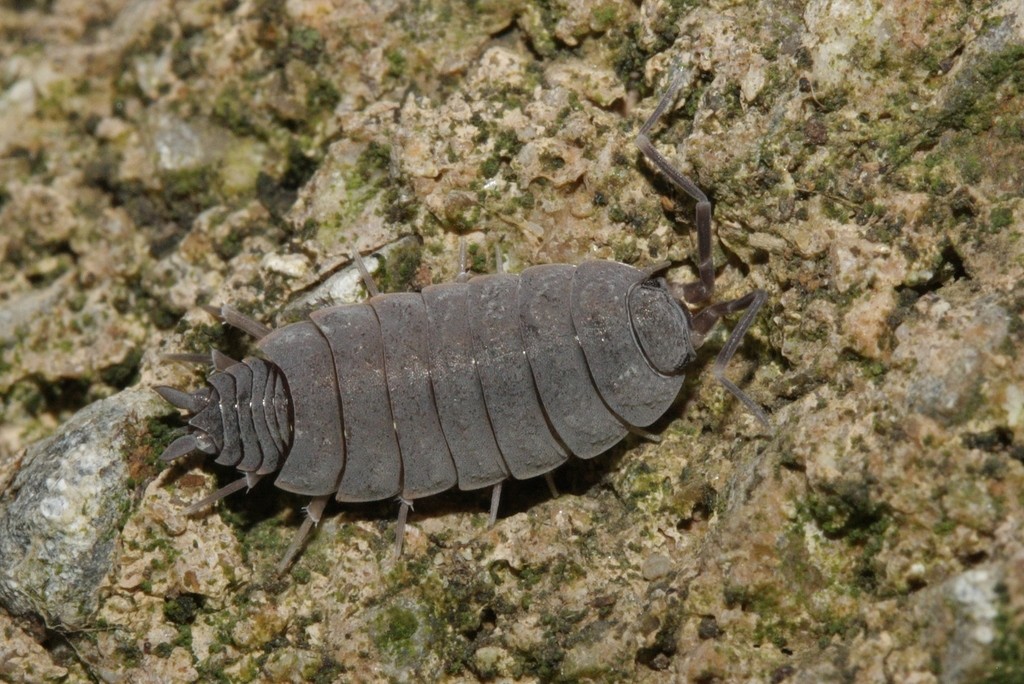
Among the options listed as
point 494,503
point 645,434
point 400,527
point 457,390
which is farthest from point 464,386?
point 645,434

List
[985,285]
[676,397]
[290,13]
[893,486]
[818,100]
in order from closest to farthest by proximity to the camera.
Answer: [893,486] < [985,285] < [818,100] < [676,397] < [290,13]

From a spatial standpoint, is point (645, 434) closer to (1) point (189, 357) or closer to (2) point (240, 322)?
(2) point (240, 322)

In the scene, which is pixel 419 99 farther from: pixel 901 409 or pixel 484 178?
pixel 901 409

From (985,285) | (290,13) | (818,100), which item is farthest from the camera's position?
(290,13)

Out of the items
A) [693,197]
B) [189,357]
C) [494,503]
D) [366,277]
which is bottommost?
[494,503]

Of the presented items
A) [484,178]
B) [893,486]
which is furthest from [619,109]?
[893,486]

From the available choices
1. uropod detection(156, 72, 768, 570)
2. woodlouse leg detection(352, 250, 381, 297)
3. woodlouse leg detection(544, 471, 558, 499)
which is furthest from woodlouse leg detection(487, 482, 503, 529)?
woodlouse leg detection(352, 250, 381, 297)
